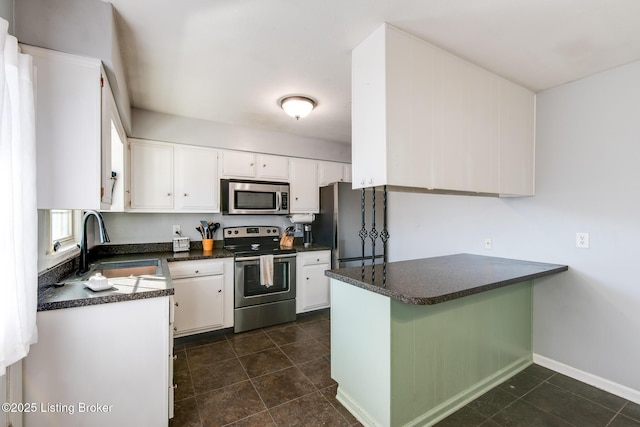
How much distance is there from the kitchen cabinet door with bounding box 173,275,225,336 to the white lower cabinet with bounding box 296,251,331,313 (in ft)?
3.03

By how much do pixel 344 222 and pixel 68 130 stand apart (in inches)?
108

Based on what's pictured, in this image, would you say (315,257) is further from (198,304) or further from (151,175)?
(151,175)

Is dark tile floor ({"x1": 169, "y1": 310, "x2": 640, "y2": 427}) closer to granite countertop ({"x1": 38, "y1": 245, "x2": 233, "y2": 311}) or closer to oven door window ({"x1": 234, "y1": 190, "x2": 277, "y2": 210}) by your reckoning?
granite countertop ({"x1": 38, "y1": 245, "x2": 233, "y2": 311})

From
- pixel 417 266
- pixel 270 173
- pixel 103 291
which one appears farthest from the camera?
pixel 270 173

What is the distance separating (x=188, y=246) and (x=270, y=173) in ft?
4.33

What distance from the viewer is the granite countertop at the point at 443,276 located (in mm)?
1540

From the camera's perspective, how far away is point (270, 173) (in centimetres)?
370

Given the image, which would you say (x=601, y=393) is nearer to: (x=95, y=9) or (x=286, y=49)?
(x=286, y=49)

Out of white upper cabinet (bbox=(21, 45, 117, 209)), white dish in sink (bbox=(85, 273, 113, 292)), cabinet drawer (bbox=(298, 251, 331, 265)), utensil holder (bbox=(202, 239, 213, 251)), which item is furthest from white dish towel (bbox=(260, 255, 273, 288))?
white upper cabinet (bbox=(21, 45, 117, 209))

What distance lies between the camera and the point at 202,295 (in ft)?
9.64

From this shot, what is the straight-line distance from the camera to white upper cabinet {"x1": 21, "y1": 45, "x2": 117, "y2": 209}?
138cm

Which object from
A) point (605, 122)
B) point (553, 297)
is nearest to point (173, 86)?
point (605, 122)

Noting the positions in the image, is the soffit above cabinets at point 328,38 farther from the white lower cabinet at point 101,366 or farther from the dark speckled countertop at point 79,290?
the white lower cabinet at point 101,366

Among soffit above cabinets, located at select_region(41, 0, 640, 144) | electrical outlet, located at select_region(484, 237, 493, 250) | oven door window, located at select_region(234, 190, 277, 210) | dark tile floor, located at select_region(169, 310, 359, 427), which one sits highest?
soffit above cabinets, located at select_region(41, 0, 640, 144)
